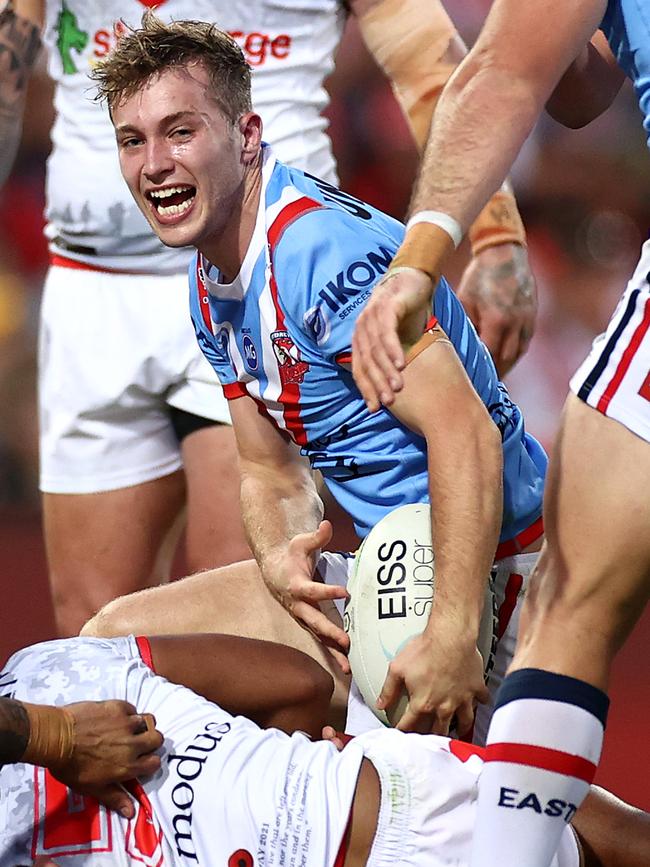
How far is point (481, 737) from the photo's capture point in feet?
10.2

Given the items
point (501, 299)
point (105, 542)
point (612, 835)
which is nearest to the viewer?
point (612, 835)

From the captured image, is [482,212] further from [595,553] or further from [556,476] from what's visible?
[595,553]

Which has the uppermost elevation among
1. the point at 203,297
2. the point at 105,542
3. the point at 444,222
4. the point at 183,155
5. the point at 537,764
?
the point at 444,222

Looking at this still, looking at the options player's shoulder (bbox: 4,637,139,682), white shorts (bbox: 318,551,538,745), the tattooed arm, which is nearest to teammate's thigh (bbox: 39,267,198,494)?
the tattooed arm

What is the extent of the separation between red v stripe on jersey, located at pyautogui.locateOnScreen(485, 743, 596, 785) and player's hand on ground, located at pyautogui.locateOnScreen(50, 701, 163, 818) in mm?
693

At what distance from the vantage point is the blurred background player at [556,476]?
7.13 ft

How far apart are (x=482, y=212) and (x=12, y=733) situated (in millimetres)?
1830

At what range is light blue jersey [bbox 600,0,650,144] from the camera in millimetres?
2289

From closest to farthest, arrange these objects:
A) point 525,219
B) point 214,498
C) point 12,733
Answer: point 12,733 → point 214,498 → point 525,219

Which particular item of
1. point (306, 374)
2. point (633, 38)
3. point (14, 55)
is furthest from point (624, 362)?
point (14, 55)

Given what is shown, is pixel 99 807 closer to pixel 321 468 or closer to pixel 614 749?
pixel 321 468

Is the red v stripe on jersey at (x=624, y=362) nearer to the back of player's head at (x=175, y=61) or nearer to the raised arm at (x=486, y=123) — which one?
the raised arm at (x=486, y=123)

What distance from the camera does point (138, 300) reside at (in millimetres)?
3980

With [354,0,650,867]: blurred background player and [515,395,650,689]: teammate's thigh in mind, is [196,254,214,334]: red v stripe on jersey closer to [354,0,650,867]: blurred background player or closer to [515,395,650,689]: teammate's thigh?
[354,0,650,867]: blurred background player
